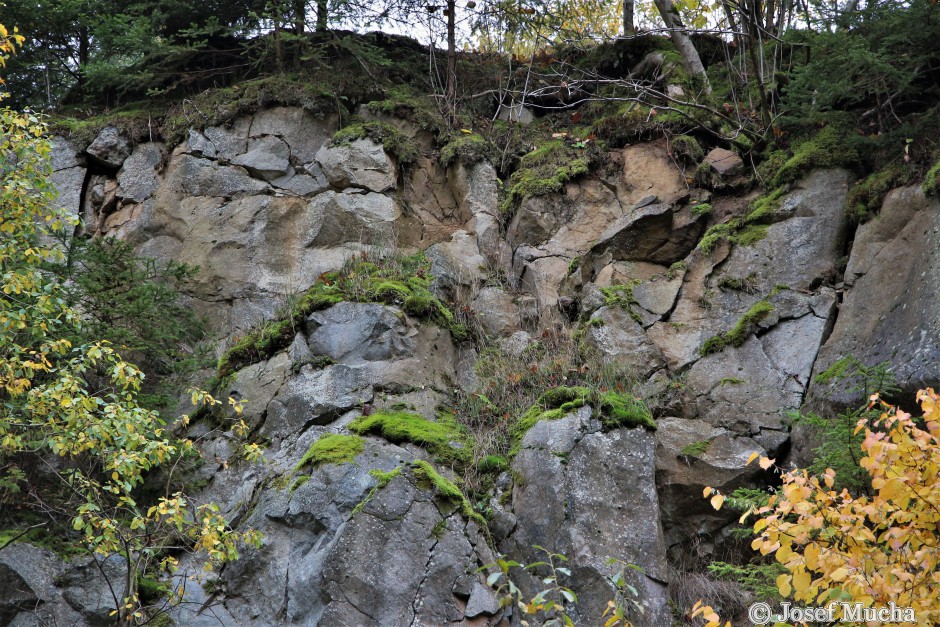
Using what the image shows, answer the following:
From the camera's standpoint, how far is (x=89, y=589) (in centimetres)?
729

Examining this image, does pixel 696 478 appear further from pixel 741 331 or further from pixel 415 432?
pixel 415 432

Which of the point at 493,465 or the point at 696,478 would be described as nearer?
the point at 493,465

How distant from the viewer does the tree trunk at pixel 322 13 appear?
1270cm

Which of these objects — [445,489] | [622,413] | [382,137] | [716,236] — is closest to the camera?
[445,489]

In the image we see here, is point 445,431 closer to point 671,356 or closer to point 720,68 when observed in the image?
point 671,356

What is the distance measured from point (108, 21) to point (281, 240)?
5.05 m

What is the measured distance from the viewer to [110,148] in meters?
12.3

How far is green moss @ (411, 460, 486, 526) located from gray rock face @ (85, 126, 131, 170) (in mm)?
8340

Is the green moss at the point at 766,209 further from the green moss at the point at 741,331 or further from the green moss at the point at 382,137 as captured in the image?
the green moss at the point at 382,137

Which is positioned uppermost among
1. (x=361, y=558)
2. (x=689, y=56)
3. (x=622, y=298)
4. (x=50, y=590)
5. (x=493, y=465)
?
(x=689, y=56)

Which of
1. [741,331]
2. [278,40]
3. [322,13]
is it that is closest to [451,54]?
[322,13]

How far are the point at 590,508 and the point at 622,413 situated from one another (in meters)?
1.18

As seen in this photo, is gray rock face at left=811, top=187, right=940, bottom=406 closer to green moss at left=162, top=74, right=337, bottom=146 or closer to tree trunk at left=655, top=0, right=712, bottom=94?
tree trunk at left=655, top=0, right=712, bottom=94

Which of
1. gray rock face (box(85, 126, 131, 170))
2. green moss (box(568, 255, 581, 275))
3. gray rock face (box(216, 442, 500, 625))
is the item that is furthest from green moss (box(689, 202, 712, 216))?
gray rock face (box(85, 126, 131, 170))
